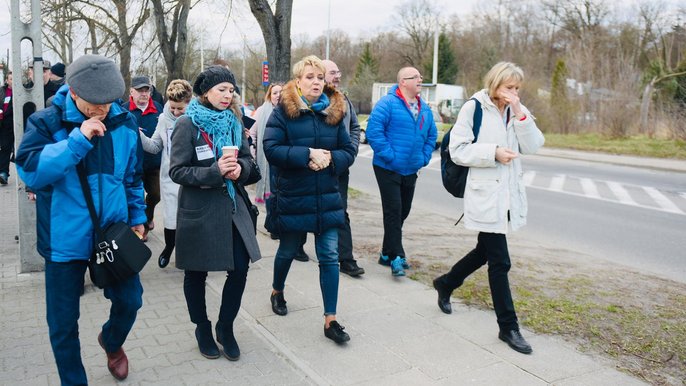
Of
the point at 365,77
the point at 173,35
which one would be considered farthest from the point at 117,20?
the point at 365,77

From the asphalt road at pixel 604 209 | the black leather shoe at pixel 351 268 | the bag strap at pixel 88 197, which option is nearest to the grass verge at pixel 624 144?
the asphalt road at pixel 604 209

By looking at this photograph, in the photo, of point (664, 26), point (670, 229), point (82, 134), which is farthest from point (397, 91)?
point (664, 26)

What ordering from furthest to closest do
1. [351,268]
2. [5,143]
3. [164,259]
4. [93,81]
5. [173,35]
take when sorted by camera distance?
[173,35] → [5,143] → [164,259] → [351,268] → [93,81]

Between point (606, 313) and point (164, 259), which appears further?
point (164, 259)

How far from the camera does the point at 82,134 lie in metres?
3.15

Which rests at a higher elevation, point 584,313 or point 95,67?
point 95,67

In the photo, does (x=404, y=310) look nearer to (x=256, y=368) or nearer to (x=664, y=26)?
(x=256, y=368)

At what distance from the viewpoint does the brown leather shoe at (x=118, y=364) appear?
3713 millimetres

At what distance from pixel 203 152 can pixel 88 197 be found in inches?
32.8

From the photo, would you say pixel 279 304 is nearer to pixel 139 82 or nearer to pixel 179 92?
pixel 179 92

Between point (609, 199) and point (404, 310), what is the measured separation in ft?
29.7

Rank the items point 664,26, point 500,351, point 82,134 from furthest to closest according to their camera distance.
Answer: point 664,26 < point 500,351 < point 82,134

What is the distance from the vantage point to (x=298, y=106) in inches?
173

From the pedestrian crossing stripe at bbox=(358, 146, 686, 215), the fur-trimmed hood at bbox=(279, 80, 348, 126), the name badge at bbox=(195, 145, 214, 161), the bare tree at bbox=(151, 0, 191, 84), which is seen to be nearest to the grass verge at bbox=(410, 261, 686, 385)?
the fur-trimmed hood at bbox=(279, 80, 348, 126)
